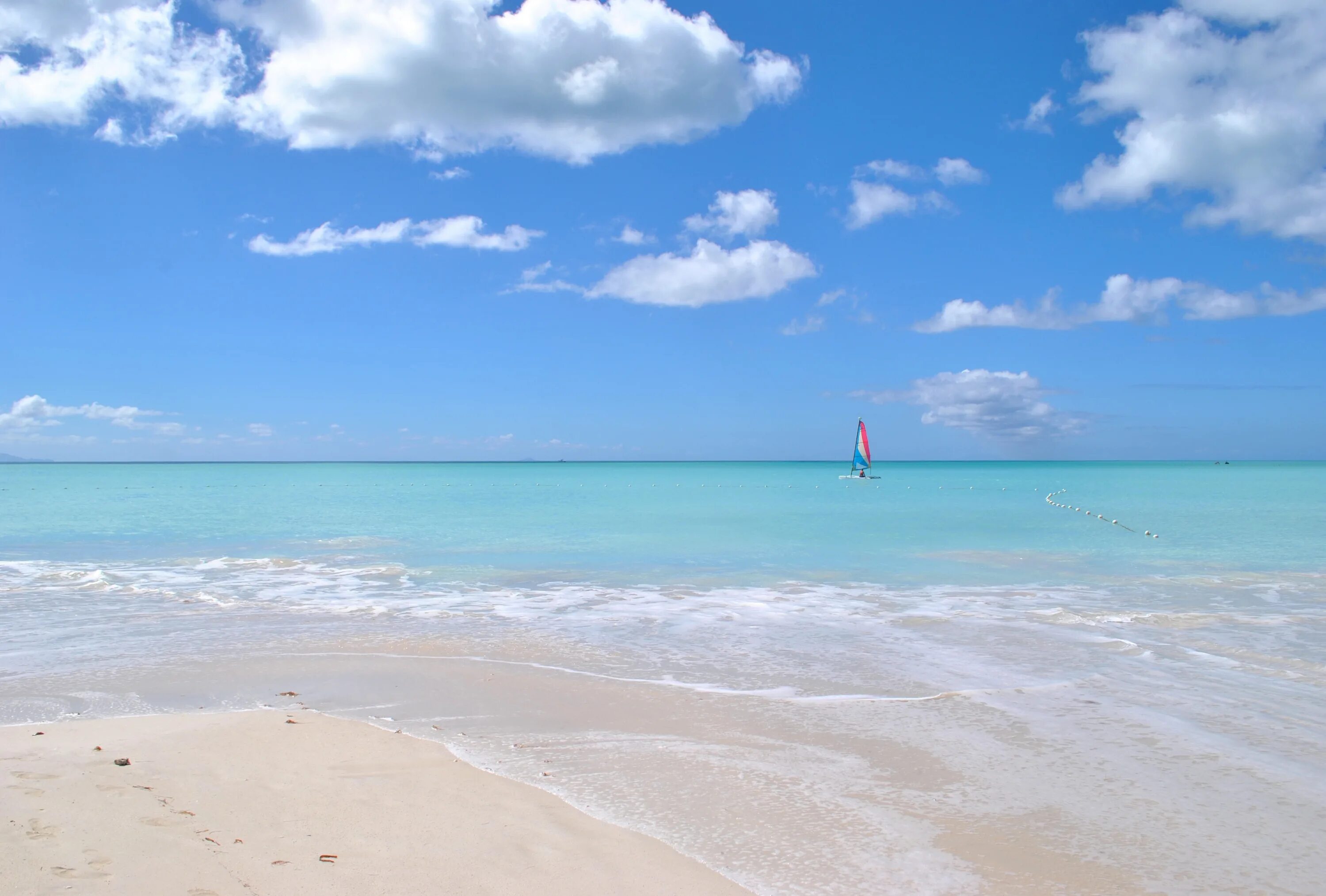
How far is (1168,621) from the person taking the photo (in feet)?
41.0

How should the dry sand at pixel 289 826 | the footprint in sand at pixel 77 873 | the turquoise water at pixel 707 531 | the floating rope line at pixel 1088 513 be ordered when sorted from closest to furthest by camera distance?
the footprint in sand at pixel 77 873 < the dry sand at pixel 289 826 < the turquoise water at pixel 707 531 < the floating rope line at pixel 1088 513

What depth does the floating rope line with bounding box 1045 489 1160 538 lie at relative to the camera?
93.7ft

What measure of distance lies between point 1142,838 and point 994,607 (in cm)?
923

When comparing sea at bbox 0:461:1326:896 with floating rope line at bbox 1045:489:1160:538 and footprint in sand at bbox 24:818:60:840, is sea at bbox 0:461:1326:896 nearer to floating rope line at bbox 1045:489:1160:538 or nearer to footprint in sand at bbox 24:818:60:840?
footprint in sand at bbox 24:818:60:840

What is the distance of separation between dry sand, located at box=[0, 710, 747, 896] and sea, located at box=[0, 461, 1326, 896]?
449 millimetres

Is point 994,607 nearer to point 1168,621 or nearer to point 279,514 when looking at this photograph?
point 1168,621

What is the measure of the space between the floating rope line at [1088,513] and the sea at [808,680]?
12.5ft

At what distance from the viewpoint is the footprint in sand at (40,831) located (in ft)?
15.0

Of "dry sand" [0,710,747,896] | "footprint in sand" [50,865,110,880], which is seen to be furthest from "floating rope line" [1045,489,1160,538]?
"footprint in sand" [50,865,110,880]

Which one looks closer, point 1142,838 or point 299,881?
point 299,881

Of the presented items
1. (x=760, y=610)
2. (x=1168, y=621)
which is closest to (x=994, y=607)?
(x=1168, y=621)

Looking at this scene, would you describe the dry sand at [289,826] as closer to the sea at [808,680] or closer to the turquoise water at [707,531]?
the sea at [808,680]

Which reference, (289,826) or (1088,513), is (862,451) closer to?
(1088,513)

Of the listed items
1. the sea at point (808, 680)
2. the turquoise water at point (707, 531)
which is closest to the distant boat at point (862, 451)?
the turquoise water at point (707, 531)
